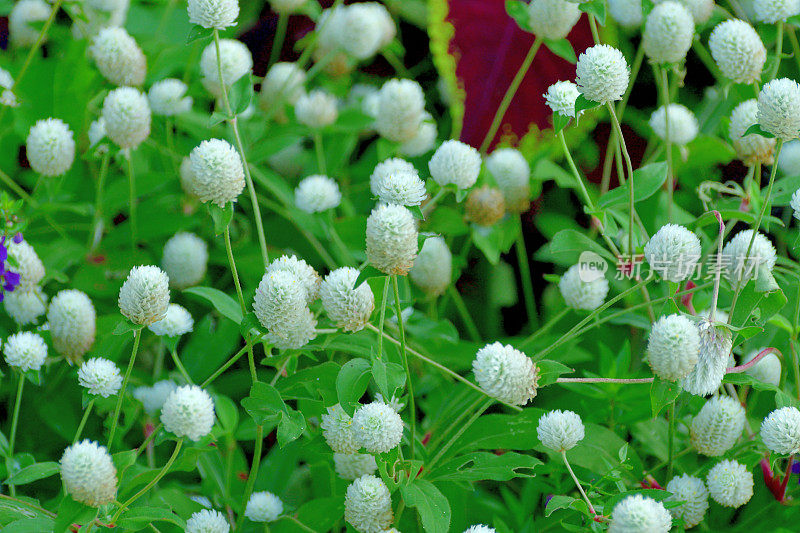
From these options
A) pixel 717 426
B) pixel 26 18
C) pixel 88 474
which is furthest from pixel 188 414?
pixel 26 18

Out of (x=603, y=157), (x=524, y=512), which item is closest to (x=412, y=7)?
(x=603, y=157)

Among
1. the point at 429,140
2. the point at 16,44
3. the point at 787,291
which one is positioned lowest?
the point at 787,291

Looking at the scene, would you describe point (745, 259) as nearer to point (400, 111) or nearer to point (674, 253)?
point (674, 253)

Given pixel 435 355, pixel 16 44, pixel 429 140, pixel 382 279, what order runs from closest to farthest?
pixel 382 279
pixel 435 355
pixel 429 140
pixel 16 44

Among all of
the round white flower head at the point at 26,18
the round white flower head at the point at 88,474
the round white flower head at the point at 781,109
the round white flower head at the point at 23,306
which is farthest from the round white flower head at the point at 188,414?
the round white flower head at the point at 26,18

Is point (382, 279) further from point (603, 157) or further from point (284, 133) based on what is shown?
point (603, 157)

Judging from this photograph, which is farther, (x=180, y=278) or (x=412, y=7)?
(x=412, y=7)
